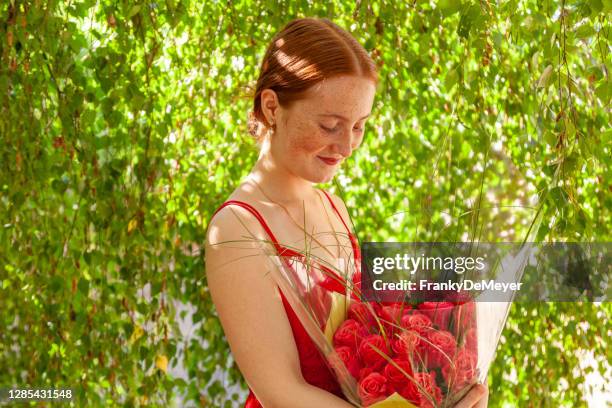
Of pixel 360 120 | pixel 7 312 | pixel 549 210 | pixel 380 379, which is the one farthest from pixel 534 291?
pixel 7 312

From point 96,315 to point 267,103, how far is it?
87cm

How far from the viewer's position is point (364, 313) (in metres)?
1.11

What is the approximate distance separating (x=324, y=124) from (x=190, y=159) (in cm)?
118

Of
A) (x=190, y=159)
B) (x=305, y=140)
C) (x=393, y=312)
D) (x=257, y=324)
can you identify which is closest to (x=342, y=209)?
(x=305, y=140)

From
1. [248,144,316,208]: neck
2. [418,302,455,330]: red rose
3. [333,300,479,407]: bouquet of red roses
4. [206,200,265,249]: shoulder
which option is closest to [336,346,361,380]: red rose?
[333,300,479,407]: bouquet of red roses

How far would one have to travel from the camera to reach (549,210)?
186 cm

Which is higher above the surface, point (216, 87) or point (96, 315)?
point (216, 87)

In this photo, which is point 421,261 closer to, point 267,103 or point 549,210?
point 267,103

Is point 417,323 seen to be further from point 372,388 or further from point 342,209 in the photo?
point 342,209

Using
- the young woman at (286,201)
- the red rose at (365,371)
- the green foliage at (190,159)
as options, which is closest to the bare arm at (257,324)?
the young woman at (286,201)

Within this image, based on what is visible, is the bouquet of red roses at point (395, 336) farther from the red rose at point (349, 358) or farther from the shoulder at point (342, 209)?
the shoulder at point (342, 209)

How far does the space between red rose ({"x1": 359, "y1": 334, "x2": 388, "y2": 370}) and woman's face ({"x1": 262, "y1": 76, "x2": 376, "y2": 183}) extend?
349 millimetres

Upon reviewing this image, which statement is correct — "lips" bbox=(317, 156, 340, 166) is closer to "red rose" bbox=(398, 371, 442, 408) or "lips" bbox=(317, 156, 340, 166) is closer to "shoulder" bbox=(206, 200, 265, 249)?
"shoulder" bbox=(206, 200, 265, 249)

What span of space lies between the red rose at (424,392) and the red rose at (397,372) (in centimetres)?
1
